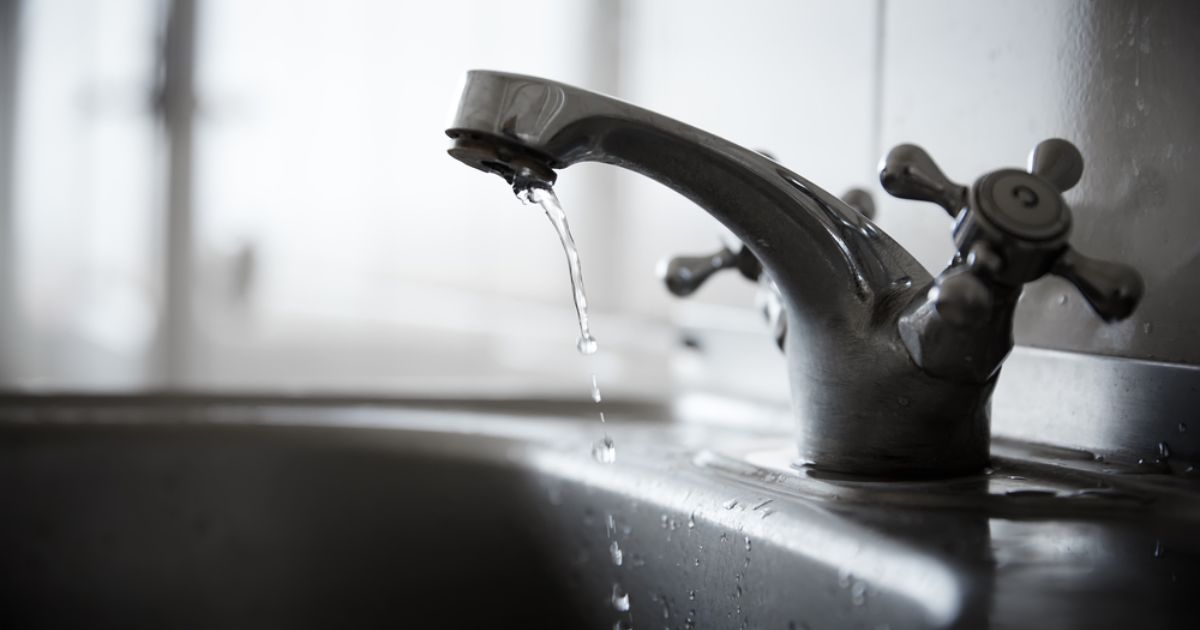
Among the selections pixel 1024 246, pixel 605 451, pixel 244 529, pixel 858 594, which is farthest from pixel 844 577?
pixel 244 529

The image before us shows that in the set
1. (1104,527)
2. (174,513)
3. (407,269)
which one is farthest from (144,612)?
(407,269)

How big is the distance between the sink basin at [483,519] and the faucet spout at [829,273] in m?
0.02

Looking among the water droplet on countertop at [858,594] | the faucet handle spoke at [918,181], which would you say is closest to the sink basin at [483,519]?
the water droplet on countertop at [858,594]

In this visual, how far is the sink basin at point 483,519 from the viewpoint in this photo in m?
0.41

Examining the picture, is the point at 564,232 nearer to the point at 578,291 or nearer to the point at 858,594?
the point at 578,291

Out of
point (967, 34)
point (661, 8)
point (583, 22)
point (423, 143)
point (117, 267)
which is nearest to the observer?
point (967, 34)

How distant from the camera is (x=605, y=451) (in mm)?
613

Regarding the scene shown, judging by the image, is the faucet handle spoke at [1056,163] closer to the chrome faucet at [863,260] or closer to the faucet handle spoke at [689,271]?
the chrome faucet at [863,260]

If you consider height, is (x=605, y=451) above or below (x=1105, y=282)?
below

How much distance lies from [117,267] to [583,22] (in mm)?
1007

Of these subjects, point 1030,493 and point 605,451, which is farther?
point 605,451

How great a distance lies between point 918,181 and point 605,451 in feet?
0.81

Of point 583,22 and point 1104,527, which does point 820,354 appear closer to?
point 1104,527

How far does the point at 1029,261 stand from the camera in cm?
41
